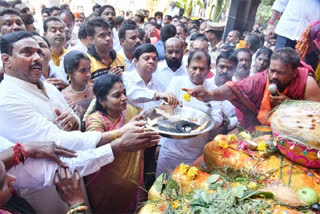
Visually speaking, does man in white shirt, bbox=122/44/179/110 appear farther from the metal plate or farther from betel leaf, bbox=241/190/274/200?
betel leaf, bbox=241/190/274/200

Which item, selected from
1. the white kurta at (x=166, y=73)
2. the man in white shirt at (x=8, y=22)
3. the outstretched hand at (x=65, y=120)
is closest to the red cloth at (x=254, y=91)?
the white kurta at (x=166, y=73)

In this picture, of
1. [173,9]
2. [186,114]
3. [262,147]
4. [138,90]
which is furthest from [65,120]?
[173,9]

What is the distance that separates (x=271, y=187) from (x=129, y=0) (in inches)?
634

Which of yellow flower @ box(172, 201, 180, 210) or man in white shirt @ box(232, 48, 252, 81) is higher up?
man in white shirt @ box(232, 48, 252, 81)

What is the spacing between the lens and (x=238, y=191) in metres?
1.58

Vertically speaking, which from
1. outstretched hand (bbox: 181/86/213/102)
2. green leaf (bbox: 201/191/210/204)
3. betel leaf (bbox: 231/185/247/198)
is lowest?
green leaf (bbox: 201/191/210/204)

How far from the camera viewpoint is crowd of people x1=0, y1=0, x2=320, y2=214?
1.72 meters

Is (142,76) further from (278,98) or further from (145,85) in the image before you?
(278,98)

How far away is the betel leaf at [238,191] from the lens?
1549mm

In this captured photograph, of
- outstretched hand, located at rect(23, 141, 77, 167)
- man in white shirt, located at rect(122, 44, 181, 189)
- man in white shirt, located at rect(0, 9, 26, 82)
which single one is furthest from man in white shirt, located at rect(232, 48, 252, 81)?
man in white shirt, located at rect(0, 9, 26, 82)

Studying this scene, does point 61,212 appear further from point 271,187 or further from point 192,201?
point 271,187

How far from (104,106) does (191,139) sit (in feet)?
3.73

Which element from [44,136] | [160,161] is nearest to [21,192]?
[44,136]

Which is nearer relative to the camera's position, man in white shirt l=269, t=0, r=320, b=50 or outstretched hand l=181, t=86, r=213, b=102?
outstretched hand l=181, t=86, r=213, b=102
